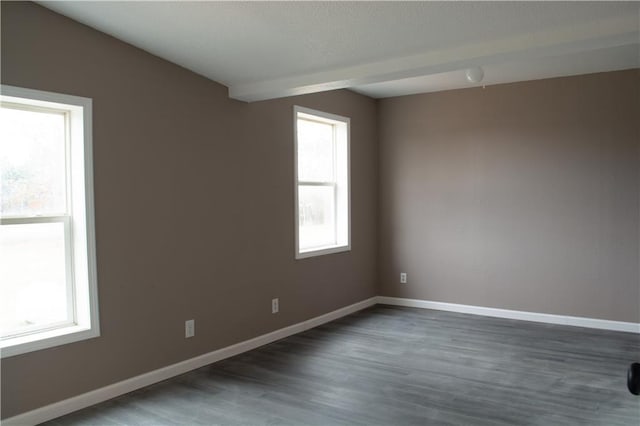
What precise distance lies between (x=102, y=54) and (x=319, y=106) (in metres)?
2.34

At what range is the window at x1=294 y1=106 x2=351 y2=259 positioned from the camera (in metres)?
5.04

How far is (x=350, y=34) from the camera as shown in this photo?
9.84 feet

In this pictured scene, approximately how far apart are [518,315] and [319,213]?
7.57 ft

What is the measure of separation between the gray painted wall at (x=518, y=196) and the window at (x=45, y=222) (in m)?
3.68

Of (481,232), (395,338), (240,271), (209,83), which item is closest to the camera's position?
(209,83)

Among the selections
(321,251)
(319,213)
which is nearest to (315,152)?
(319,213)

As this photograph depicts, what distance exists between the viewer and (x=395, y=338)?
4605 millimetres

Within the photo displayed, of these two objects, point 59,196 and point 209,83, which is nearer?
point 59,196

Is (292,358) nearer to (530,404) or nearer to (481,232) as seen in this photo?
(530,404)

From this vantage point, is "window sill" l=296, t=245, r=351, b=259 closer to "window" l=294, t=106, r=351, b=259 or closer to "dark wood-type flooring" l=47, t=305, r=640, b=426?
"window" l=294, t=106, r=351, b=259

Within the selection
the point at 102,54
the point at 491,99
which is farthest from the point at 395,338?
the point at 102,54

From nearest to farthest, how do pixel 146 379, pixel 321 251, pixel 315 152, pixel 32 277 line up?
pixel 32 277, pixel 146 379, pixel 321 251, pixel 315 152

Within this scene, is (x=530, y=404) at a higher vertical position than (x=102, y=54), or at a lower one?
lower

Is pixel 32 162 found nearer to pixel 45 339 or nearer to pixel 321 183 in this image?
pixel 45 339
